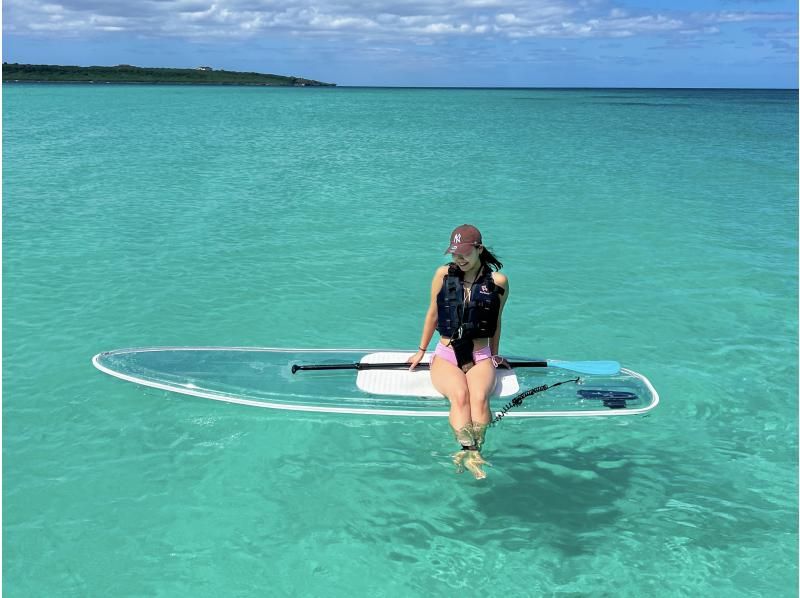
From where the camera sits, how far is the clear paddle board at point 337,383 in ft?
20.5

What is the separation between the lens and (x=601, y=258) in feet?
41.7

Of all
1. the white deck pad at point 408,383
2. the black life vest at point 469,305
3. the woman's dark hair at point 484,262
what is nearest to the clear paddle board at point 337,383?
the white deck pad at point 408,383

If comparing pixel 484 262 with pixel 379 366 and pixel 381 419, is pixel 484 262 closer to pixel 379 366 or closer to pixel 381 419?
pixel 379 366

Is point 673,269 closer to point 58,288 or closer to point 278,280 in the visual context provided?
point 278,280

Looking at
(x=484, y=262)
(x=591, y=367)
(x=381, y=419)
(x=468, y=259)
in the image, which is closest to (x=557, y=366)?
(x=591, y=367)

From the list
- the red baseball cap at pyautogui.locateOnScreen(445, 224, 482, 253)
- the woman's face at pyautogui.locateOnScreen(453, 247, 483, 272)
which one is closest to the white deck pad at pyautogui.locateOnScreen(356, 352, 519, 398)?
the woman's face at pyautogui.locateOnScreen(453, 247, 483, 272)

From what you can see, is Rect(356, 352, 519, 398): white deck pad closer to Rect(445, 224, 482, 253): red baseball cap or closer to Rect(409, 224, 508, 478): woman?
Rect(409, 224, 508, 478): woman

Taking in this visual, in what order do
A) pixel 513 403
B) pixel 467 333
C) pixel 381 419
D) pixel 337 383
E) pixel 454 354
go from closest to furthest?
pixel 467 333 < pixel 454 354 < pixel 513 403 < pixel 381 419 < pixel 337 383

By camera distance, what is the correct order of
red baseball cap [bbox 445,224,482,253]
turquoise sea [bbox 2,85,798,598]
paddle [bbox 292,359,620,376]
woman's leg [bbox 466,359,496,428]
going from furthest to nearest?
1. paddle [bbox 292,359,620,376]
2. woman's leg [bbox 466,359,496,428]
3. red baseball cap [bbox 445,224,482,253]
4. turquoise sea [bbox 2,85,798,598]

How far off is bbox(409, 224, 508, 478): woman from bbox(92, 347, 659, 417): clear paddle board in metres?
0.32

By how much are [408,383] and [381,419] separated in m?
0.54

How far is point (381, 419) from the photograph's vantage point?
6551 mm

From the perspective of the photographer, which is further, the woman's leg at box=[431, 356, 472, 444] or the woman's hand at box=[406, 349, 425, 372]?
the woman's hand at box=[406, 349, 425, 372]

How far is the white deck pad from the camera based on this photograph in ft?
20.3
